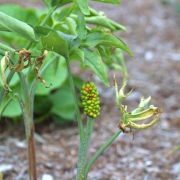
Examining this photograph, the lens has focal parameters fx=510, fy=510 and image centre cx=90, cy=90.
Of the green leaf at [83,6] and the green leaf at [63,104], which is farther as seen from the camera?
the green leaf at [63,104]

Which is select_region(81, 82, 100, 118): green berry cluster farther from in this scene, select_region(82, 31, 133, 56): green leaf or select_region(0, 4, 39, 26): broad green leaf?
select_region(0, 4, 39, 26): broad green leaf

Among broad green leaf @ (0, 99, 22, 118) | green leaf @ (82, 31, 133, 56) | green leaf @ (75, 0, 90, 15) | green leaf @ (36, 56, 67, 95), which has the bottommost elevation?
green leaf @ (82, 31, 133, 56)

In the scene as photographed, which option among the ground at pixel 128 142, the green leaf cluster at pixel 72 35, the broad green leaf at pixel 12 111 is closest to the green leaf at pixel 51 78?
the broad green leaf at pixel 12 111

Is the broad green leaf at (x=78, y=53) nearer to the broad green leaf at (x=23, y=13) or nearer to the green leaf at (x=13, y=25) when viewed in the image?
the green leaf at (x=13, y=25)

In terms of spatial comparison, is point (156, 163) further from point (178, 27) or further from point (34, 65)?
point (178, 27)

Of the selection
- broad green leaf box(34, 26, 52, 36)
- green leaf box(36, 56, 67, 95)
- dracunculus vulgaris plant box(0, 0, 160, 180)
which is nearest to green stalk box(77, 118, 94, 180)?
dracunculus vulgaris plant box(0, 0, 160, 180)

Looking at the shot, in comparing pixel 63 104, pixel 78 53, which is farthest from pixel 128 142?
pixel 78 53
